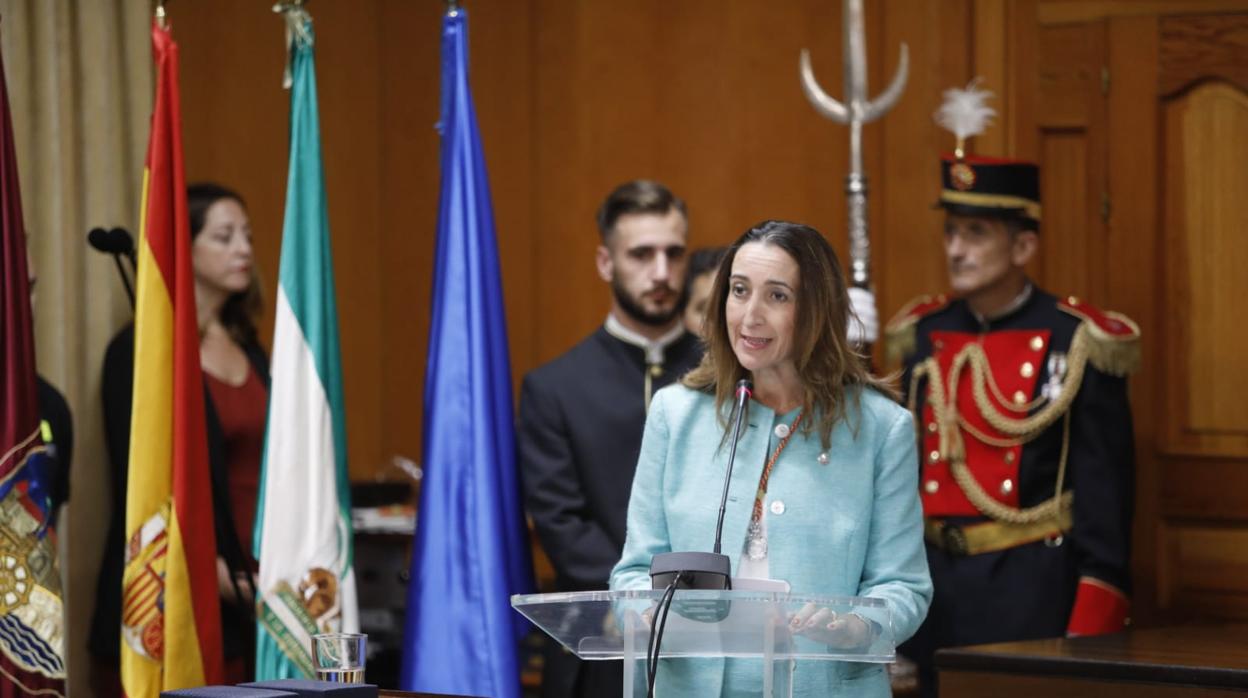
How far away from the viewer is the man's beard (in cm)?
345


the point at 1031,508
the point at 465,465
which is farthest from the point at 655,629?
the point at 1031,508

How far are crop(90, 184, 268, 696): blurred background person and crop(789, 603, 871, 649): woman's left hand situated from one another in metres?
1.54

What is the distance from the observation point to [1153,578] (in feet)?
14.1

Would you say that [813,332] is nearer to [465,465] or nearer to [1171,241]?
[465,465]

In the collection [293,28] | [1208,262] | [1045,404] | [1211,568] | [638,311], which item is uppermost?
[293,28]

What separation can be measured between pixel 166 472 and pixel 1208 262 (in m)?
2.65

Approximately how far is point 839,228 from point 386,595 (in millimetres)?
1704

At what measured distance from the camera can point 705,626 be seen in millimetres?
1950

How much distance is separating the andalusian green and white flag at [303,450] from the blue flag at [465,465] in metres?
0.16

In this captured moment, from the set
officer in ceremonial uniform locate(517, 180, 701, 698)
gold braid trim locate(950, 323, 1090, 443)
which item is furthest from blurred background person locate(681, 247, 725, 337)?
gold braid trim locate(950, 323, 1090, 443)

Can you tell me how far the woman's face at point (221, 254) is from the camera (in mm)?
3609

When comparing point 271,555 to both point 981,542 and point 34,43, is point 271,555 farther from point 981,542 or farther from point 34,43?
point 981,542

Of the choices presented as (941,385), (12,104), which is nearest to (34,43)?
(12,104)

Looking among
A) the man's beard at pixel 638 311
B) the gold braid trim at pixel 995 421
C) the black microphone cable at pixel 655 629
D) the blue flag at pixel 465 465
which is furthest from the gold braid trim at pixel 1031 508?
the black microphone cable at pixel 655 629
